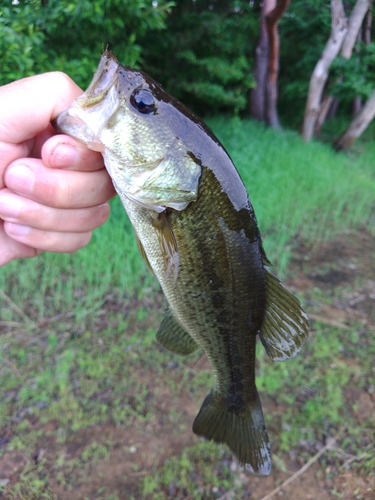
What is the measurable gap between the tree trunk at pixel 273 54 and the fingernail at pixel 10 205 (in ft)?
22.0

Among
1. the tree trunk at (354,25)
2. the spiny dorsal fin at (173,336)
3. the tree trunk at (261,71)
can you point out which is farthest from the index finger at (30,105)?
the tree trunk at (354,25)

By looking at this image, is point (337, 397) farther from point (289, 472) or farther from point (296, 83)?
point (296, 83)

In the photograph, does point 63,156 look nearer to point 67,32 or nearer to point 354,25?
point 67,32

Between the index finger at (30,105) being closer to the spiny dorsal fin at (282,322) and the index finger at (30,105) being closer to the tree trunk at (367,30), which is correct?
the spiny dorsal fin at (282,322)

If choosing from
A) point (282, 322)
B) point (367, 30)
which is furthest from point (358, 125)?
point (282, 322)

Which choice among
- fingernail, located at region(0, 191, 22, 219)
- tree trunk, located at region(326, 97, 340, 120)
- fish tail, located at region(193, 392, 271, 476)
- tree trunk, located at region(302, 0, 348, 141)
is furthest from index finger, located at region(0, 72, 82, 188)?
tree trunk, located at region(326, 97, 340, 120)

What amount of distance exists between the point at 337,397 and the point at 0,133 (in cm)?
284

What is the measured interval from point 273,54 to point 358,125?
2.71 metres

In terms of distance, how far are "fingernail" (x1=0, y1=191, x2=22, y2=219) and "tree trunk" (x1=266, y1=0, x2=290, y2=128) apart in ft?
22.0

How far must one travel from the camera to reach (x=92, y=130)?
42.4 inches

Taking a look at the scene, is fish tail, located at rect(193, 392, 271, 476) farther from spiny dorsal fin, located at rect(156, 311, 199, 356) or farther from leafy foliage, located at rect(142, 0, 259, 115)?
leafy foliage, located at rect(142, 0, 259, 115)

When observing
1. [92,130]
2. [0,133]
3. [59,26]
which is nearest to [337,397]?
[92,130]

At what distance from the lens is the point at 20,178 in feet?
4.13

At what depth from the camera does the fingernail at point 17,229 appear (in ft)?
4.63
